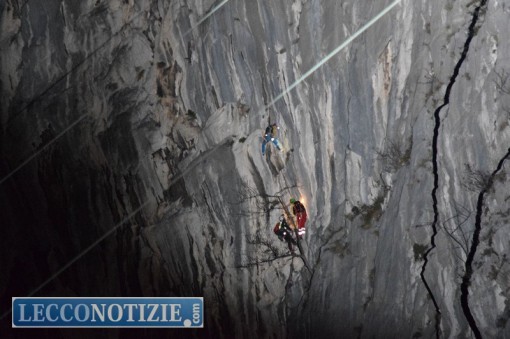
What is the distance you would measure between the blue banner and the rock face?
323cm

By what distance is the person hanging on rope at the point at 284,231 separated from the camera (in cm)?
1825

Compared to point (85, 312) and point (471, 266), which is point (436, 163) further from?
point (85, 312)

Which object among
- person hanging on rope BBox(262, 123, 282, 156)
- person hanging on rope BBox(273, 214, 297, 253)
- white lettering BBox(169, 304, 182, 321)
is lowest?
white lettering BBox(169, 304, 182, 321)

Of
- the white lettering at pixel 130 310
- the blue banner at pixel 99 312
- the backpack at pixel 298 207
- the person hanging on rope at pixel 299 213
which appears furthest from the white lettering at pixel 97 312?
the backpack at pixel 298 207

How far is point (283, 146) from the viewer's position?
18297 mm

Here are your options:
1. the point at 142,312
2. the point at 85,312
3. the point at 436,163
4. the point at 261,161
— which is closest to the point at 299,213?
the point at 261,161

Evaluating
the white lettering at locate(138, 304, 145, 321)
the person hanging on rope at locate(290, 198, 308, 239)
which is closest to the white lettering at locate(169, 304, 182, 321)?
the white lettering at locate(138, 304, 145, 321)

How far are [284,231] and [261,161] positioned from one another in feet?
8.41

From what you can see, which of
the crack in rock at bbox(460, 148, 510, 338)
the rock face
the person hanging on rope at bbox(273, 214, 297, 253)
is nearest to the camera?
the crack in rock at bbox(460, 148, 510, 338)

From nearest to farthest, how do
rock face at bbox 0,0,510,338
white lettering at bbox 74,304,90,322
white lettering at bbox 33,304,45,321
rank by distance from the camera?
rock face at bbox 0,0,510,338 < white lettering at bbox 74,304,90,322 < white lettering at bbox 33,304,45,321

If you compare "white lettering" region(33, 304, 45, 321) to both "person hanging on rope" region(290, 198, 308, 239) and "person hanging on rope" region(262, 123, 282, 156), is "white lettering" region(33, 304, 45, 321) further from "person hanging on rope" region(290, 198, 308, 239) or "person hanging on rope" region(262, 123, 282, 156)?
"person hanging on rope" region(262, 123, 282, 156)

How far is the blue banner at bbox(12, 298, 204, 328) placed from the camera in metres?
17.0

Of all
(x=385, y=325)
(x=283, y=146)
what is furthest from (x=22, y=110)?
(x=385, y=325)

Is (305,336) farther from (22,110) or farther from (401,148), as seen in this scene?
(22,110)
